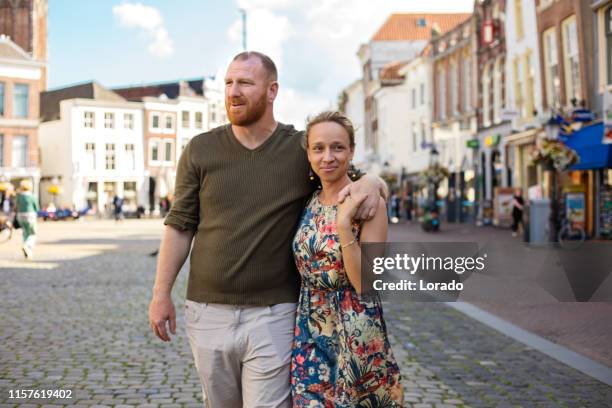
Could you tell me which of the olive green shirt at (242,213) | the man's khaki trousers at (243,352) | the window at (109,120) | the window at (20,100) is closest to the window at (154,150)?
the window at (109,120)

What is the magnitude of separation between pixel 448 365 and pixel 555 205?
14.2 metres

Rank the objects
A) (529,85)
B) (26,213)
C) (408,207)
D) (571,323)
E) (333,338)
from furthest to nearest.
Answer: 1. (408,207)
2. (529,85)
3. (26,213)
4. (571,323)
5. (333,338)

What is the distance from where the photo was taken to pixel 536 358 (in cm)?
690

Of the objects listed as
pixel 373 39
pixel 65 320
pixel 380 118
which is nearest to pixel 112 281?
pixel 65 320

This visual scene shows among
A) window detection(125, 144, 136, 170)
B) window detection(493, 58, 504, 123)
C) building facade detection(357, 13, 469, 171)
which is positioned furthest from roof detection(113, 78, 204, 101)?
window detection(493, 58, 504, 123)

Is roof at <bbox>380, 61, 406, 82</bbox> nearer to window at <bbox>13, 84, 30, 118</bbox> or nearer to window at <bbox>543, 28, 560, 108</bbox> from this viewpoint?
window at <bbox>13, 84, 30, 118</bbox>

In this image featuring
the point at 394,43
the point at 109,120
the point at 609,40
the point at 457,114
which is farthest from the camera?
the point at 109,120

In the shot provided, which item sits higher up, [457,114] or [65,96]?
[65,96]

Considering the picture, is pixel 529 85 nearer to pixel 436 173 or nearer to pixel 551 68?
pixel 551 68

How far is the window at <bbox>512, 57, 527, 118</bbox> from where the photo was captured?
31203 mm

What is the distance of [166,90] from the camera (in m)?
80.6

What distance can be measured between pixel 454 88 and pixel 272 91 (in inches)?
1609

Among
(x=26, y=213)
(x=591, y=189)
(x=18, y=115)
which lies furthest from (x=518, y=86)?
(x=18, y=115)

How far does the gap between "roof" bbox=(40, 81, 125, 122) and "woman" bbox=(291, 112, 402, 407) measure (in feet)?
233
